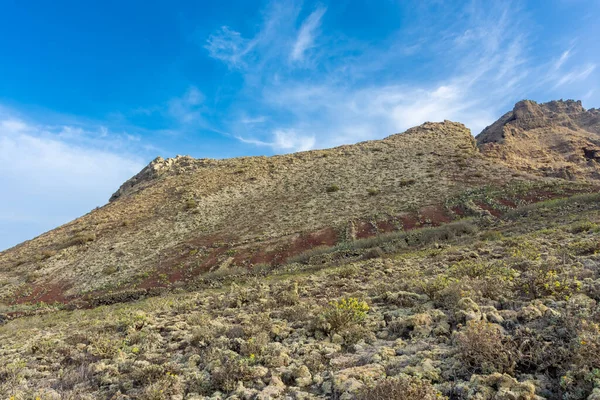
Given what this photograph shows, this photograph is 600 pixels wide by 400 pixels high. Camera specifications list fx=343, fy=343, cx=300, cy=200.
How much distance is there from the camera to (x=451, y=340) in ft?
18.1

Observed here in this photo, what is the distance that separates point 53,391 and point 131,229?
34.1 meters

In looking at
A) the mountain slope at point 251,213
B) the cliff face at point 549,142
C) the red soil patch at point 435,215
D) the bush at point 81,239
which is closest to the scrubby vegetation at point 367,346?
the mountain slope at point 251,213

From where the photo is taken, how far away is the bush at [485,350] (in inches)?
175

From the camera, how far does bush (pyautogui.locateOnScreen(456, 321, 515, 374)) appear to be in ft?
14.6

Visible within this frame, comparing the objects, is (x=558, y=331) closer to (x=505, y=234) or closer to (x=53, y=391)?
(x=53, y=391)

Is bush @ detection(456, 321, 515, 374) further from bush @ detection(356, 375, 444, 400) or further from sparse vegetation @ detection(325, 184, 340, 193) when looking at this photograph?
sparse vegetation @ detection(325, 184, 340, 193)

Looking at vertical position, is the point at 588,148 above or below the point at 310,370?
above

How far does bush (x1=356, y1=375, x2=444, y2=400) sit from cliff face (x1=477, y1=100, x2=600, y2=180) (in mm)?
46703

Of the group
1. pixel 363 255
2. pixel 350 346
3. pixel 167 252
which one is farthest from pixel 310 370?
pixel 167 252

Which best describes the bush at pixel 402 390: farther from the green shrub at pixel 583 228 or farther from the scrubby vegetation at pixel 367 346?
the green shrub at pixel 583 228

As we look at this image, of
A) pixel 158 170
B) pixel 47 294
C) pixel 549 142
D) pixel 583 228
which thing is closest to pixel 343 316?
pixel 583 228

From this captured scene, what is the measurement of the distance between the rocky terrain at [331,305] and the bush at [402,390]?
0.06 feet

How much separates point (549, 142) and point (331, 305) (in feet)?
229

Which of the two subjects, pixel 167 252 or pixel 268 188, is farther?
pixel 268 188
